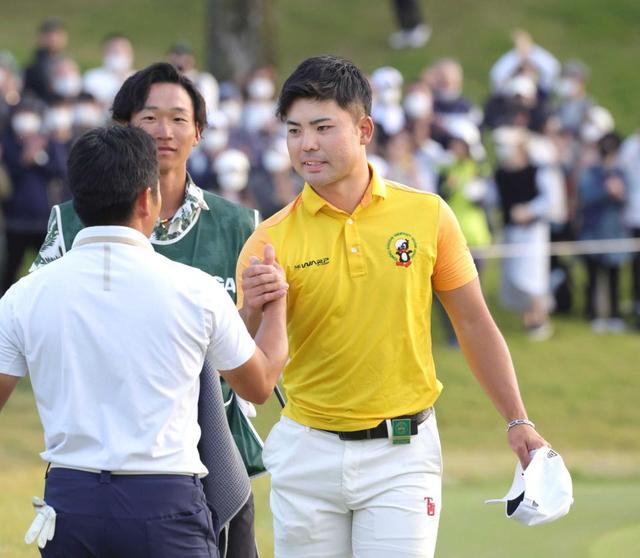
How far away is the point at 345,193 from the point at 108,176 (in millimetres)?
1176

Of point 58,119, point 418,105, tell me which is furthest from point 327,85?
point 418,105

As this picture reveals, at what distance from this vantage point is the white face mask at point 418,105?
51.3 ft

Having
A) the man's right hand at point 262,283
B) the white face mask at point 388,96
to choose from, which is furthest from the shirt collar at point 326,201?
the white face mask at point 388,96

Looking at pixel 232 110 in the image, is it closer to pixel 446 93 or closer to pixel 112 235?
pixel 446 93

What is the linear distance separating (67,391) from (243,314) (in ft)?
2.86

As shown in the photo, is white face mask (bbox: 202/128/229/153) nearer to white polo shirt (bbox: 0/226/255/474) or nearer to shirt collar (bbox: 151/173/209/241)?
shirt collar (bbox: 151/173/209/241)

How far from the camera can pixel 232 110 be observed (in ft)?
52.6

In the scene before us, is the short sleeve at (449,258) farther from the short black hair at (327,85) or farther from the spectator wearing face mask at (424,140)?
the spectator wearing face mask at (424,140)

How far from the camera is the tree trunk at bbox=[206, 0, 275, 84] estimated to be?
20.7m

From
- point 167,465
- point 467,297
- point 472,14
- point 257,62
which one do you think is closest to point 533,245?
point 257,62

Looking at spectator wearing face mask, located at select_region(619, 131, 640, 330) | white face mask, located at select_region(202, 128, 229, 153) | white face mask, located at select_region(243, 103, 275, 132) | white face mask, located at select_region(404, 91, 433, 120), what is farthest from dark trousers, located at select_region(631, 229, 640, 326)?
white face mask, located at select_region(202, 128, 229, 153)

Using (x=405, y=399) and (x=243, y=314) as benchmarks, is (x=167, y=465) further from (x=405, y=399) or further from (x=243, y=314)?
(x=405, y=399)

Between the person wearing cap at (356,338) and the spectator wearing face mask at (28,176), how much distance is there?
9.68m

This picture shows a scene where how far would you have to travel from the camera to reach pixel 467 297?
482 cm
